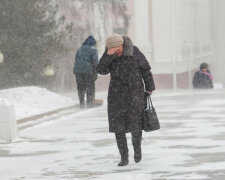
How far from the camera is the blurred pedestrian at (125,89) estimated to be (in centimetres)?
1087

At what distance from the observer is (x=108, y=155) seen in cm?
1228

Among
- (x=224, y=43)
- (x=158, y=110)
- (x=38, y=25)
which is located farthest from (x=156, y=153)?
(x=224, y=43)

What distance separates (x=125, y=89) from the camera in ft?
36.0

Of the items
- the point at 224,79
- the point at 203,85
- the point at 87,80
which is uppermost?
the point at 87,80

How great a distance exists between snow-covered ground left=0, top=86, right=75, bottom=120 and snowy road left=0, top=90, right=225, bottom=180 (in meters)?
0.96

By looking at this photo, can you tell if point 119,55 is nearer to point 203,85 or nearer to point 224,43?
point 203,85

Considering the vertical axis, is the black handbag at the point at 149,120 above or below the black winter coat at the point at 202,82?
above

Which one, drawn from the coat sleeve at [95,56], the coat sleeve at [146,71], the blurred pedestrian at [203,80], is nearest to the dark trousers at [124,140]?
the coat sleeve at [146,71]

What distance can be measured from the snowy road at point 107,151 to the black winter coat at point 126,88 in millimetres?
570

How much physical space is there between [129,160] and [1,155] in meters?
2.19

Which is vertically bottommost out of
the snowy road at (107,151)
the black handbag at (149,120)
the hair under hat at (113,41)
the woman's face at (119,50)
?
the snowy road at (107,151)

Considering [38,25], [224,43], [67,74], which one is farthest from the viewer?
[224,43]

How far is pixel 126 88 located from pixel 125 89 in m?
0.02

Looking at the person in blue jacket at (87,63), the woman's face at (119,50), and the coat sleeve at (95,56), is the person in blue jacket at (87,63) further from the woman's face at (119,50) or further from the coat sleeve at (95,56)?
the woman's face at (119,50)
